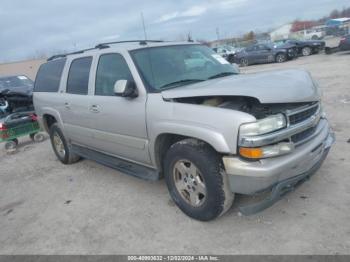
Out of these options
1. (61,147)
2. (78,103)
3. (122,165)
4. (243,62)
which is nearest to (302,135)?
(122,165)

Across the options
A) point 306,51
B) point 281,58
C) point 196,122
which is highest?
point 196,122

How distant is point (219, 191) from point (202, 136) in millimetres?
555

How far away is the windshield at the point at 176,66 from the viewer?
3.97 metres

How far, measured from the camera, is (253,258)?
2.96 meters

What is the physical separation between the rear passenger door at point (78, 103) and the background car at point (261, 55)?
20.2m

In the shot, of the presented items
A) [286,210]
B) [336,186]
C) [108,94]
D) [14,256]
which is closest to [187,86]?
[108,94]

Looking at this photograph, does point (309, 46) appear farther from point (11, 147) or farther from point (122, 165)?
point (122, 165)

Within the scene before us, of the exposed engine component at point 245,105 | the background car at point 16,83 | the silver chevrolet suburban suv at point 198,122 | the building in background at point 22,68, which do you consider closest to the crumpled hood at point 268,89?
the silver chevrolet suburban suv at point 198,122

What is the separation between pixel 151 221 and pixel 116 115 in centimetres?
137

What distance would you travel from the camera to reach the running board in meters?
4.06

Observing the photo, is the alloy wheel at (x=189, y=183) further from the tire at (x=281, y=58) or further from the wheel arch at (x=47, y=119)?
the tire at (x=281, y=58)

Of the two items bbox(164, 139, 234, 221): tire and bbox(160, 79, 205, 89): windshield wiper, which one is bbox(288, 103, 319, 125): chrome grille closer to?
bbox(164, 139, 234, 221): tire

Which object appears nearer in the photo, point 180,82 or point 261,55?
point 180,82

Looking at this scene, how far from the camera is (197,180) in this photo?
3488 mm
